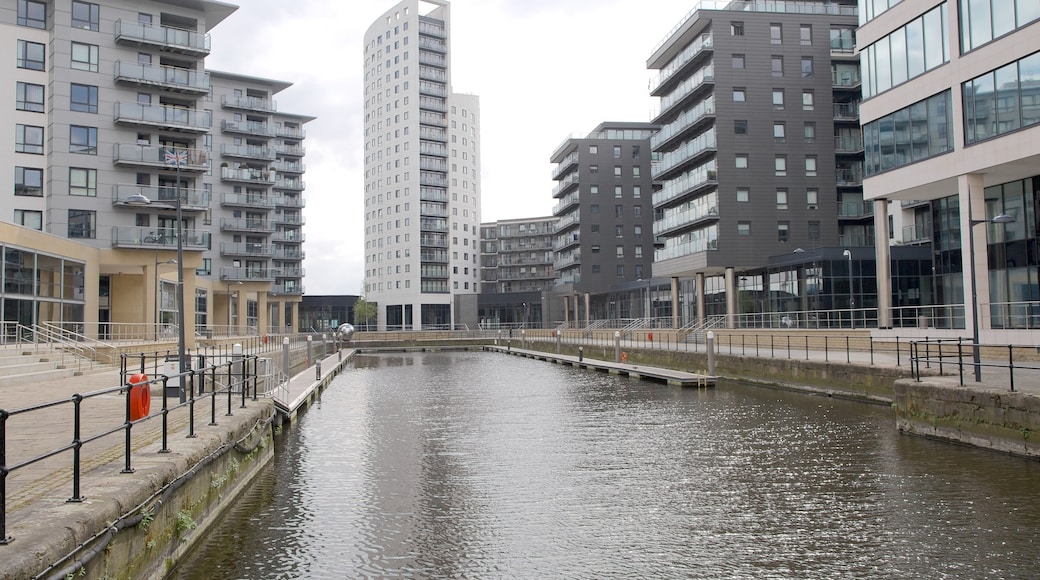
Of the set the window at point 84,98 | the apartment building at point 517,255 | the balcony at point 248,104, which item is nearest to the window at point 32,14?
the window at point 84,98

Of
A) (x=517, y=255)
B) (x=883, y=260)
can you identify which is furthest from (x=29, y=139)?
(x=517, y=255)

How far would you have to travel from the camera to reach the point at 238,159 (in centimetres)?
7706

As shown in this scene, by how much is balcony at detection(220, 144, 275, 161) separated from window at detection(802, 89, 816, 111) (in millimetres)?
50927

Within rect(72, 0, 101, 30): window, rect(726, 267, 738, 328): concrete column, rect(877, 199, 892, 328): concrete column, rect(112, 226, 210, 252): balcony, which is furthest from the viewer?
rect(726, 267, 738, 328): concrete column

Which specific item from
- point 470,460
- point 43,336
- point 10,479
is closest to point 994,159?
point 470,460

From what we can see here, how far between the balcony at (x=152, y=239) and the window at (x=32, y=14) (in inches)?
529

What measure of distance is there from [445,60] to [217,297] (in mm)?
50055

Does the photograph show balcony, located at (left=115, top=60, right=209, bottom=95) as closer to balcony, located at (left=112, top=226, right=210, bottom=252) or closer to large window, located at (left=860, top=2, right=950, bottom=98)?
balcony, located at (left=112, top=226, right=210, bottom=252)

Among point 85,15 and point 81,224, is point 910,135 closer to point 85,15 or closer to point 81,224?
point 81,224

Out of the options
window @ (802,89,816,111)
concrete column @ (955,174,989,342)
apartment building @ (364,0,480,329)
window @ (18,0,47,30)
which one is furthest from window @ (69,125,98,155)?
apartment building @ (364,0,480,329)

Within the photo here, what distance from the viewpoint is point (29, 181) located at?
44031 millimetres

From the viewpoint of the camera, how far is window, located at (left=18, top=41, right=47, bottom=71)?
4325 cm

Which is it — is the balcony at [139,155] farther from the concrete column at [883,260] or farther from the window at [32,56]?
the concrete column at [883,260]

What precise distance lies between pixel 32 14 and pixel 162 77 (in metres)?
7.64
